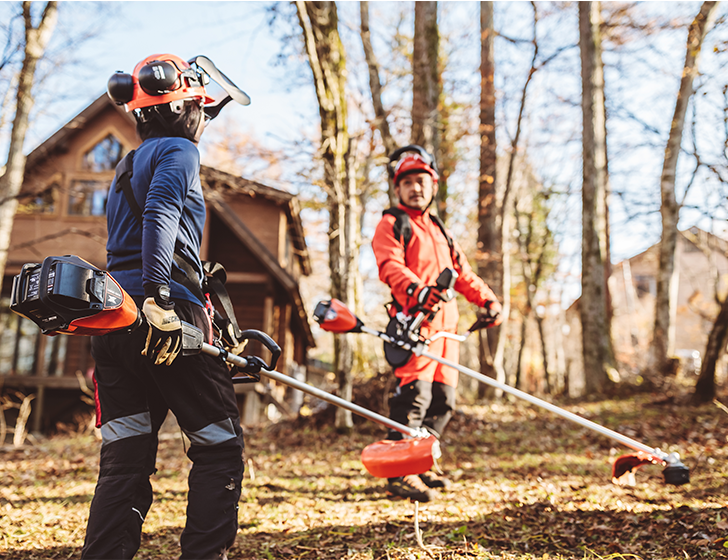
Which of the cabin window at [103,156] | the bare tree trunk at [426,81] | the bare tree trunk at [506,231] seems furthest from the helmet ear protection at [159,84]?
the cabin window at [103,156]

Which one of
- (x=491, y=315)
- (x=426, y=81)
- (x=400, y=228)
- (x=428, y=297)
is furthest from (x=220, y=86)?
(x=426, y=81)

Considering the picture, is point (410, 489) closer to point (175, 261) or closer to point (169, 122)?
point (175, 261)

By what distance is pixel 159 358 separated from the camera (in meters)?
2.13

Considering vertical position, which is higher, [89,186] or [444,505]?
[89,186]

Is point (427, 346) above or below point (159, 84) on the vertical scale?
below

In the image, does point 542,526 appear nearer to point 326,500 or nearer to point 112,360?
point 326,500

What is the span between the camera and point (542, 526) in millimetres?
3068

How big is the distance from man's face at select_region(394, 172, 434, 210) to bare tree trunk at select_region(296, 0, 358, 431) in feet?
7.04

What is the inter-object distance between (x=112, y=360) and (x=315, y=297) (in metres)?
25.7

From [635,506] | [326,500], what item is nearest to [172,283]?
[326,500]

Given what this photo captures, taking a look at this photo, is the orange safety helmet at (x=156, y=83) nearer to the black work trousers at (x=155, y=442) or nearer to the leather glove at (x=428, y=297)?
the black work trousers at (x=155, y=442)

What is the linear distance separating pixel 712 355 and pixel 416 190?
445 cm

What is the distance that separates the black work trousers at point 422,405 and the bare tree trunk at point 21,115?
27.5 ft

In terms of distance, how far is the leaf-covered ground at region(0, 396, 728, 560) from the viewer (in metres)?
2.75
